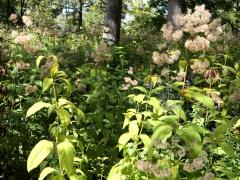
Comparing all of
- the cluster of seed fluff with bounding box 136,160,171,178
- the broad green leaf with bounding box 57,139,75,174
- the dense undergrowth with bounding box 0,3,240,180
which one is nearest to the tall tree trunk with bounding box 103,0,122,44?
the dense undergrowth with bounding box 0,3,240,180

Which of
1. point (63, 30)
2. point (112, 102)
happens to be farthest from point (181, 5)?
point (112, 102)

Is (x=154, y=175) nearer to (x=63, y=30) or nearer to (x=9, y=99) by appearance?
(x=9, y=99)

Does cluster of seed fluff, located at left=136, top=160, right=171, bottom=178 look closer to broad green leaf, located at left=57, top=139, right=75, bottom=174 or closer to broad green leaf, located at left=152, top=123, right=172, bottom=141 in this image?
broad green leaf, located at left=152, top=123, right=172, bottom=141

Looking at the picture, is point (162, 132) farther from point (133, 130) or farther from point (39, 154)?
point (39, 154)

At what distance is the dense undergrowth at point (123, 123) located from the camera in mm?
2916

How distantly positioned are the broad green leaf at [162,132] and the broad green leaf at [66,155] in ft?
1.82

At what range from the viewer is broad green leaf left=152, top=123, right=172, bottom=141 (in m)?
2.83

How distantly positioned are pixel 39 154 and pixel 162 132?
2.70 feet

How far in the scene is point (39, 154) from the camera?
276cm

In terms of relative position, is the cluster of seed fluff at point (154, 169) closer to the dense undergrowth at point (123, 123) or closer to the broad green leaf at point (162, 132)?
the dense undergrowth at point (123, 123)

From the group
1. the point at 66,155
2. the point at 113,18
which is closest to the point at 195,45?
the point at 66,155

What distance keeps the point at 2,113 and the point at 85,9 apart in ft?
178

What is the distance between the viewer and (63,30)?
1209cm

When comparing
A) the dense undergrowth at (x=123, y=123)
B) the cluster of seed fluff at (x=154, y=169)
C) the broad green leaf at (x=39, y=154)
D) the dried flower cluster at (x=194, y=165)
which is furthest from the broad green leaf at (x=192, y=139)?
the broad green leaf at (x=39, y=154)
